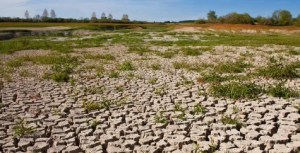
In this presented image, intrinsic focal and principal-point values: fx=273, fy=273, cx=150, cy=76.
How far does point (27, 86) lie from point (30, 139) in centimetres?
429

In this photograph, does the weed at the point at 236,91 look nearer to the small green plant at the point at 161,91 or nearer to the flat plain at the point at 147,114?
the flat plain at the point at 147,114

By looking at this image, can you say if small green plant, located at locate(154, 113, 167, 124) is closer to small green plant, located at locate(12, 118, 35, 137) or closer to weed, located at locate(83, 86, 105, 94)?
small green plant, located at locate(12, 118, 35, 137)

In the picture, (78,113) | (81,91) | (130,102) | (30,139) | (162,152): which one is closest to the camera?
(162,152)

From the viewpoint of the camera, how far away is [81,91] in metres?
7.87

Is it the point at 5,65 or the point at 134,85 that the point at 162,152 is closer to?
the point at 134,85

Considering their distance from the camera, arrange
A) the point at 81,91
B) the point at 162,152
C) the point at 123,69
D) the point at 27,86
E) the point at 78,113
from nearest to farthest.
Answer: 1. the point at 162,152
2. the point at 78,113
3. the point at 81,91
4. the point at 27,86
5. the point at 123,69

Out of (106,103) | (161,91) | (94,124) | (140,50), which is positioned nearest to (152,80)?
(161,91)

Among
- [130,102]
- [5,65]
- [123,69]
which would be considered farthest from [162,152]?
[5,65]

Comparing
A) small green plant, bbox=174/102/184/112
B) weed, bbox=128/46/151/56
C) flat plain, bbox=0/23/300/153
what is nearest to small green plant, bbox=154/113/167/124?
flat plain, bbox=0/23/300/153

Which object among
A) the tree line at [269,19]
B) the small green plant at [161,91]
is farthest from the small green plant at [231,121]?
the tree line at [269,19]

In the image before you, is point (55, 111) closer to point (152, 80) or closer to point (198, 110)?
point (198, 110)

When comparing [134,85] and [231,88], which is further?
[134,85]

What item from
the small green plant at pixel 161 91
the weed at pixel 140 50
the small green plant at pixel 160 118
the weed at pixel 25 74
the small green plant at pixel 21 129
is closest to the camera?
the small green plant at pixel 21 129

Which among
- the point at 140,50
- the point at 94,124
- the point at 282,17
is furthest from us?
the point at 282,17
